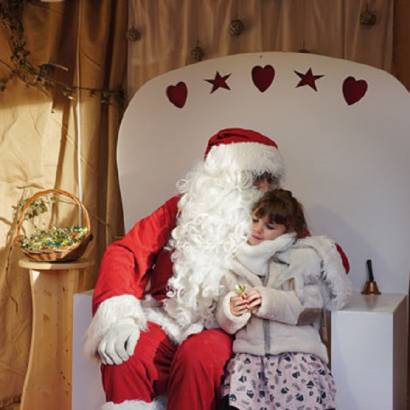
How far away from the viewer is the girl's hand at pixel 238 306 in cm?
187

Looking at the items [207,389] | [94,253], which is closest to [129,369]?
[207,389]

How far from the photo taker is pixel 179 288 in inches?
81.1

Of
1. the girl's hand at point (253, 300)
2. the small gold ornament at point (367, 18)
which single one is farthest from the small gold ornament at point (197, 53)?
the girl's hand at point (253, 300)

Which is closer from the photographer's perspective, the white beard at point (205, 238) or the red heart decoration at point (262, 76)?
the white beard at point (205, 238)

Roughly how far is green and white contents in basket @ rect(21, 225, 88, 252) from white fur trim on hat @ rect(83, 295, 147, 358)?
586mm

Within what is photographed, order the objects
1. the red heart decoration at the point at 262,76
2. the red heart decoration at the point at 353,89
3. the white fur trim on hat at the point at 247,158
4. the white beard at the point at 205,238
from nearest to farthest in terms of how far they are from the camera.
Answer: the white beard at the point at 205,238, the white fur trim on hat at the point at 247,158, the red heart decoration at the point at 353,89, the red heart decoration at the point at 262,76

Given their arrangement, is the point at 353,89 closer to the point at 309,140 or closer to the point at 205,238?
the point at 309,140

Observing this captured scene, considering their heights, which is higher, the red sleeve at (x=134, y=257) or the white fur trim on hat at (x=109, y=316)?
the red sleeve at (x=134, y=257)

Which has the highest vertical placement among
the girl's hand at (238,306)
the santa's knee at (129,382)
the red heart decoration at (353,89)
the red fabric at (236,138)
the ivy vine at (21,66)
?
the ivy vine at (21,66)

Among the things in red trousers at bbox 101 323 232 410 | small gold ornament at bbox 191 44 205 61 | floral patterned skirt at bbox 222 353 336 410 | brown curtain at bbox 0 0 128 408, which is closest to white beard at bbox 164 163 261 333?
red trousers at bbox 101 323 232 410

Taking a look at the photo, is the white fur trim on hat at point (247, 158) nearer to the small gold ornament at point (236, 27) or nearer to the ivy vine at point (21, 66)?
the small gold ornament at point (236, 27)

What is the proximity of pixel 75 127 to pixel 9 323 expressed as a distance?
95 cm

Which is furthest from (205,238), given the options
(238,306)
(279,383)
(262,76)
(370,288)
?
(262,76)

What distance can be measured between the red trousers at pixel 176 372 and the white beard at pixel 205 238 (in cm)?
10
